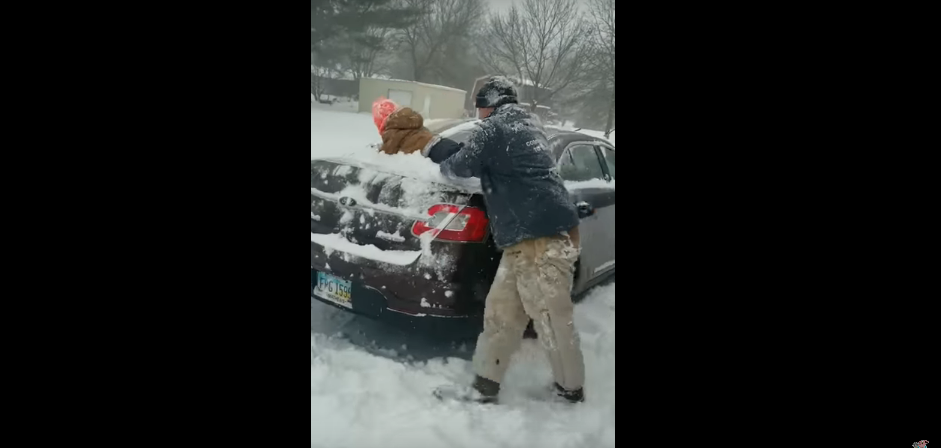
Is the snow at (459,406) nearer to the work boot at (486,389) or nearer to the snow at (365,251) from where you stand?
the work boot at (486,389)

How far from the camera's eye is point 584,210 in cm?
246

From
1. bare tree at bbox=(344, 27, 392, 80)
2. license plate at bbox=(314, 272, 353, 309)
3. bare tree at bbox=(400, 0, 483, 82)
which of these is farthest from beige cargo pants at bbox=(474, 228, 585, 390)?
bare tree at bbox=(344, 27, 392, 80)

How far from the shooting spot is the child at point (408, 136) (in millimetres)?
2406

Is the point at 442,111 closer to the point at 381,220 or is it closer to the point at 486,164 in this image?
the point at 486,164

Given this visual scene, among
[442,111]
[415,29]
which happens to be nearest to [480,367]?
[442,111]

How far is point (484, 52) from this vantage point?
251 centimetres

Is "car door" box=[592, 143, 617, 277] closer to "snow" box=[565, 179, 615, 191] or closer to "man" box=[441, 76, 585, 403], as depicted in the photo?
"snow" box=[565, 179, 615, 191]

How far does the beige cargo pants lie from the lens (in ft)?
7.71

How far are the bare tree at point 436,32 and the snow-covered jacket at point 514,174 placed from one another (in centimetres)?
45

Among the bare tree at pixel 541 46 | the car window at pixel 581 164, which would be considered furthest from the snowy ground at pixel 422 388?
the bare tree at pixel 541 46

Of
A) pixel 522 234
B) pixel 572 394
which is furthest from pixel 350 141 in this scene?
pixel 572 394

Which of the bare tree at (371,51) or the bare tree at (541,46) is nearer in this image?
the bare tree at (541,46)

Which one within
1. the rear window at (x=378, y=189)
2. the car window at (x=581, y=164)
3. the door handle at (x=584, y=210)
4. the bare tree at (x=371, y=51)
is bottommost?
the door handle at (x=584, y=210)

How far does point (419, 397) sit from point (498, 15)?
6.27ft
